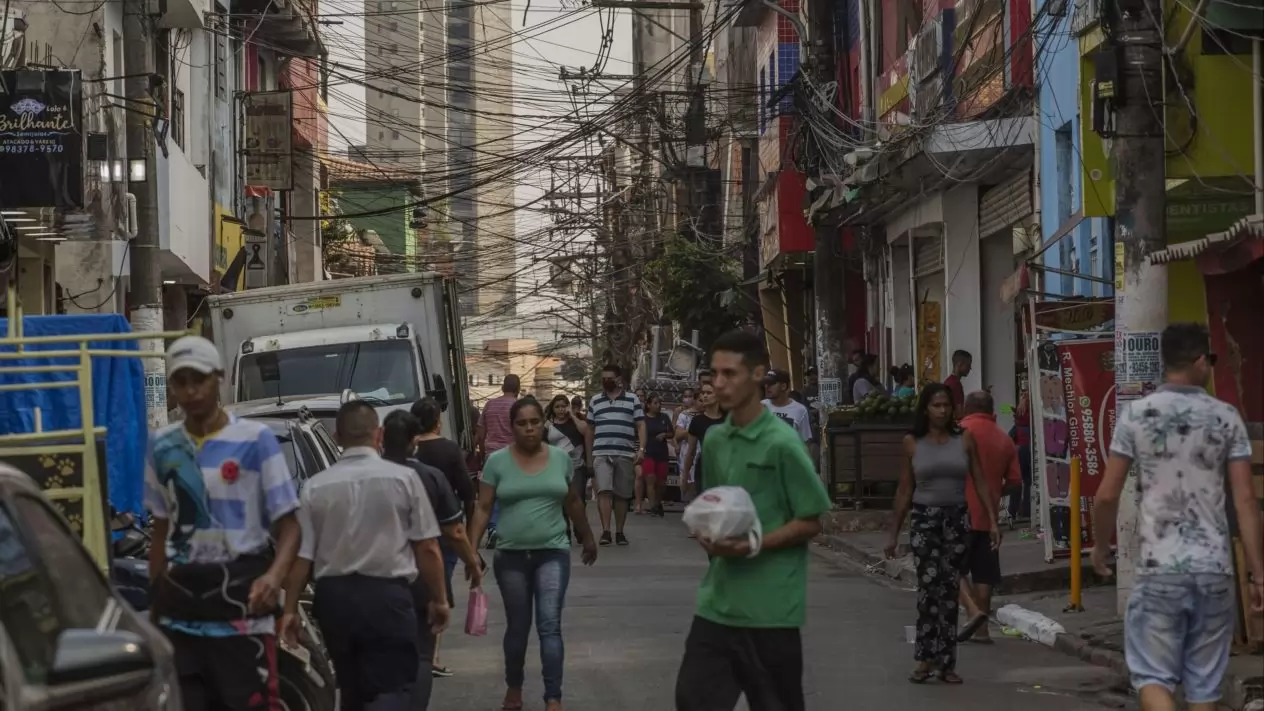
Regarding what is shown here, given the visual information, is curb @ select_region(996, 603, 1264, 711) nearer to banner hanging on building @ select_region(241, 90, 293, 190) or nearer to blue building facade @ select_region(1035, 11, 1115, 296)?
blue building facade @ select_region(1035, 11, 1115, 296)

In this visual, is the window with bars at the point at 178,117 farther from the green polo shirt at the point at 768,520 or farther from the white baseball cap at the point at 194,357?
the green polo shirt at the point at 768,520

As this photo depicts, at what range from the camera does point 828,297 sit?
26.3 metres

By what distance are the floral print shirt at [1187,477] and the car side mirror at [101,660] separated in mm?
4380

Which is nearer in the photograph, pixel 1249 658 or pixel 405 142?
pixel 1249 658

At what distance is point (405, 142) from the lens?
142 m

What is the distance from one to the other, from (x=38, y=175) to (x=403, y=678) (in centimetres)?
1274

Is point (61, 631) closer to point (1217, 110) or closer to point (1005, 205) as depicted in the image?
point (1217, 110)

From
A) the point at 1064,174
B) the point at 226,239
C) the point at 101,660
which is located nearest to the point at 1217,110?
the point at 1064,174

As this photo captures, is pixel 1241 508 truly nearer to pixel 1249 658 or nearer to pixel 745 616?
pixel 745 616

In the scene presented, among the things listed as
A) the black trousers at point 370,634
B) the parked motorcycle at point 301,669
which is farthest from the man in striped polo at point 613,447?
the black trousers at point 370,634

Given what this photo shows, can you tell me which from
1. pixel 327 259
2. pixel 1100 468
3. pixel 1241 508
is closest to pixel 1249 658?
pixel 1241 508

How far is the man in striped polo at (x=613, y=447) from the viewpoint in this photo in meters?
22.2

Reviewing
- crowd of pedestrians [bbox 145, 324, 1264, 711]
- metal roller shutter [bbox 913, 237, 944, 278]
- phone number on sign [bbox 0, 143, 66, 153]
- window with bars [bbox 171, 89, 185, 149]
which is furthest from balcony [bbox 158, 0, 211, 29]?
crowd of pedestrians [bbox 145, 324, 1264, 711]

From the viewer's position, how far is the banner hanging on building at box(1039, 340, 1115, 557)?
15.1 metres
